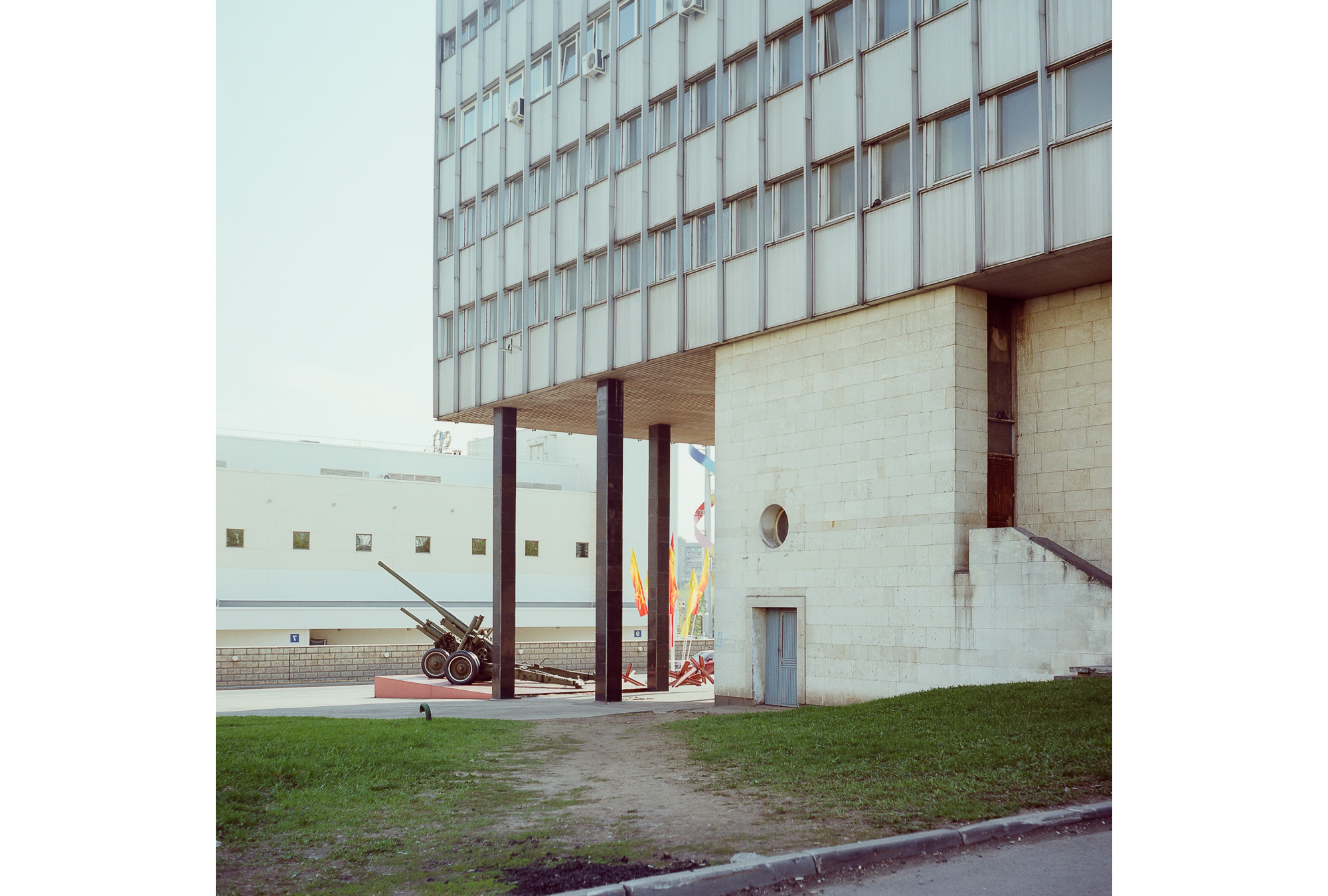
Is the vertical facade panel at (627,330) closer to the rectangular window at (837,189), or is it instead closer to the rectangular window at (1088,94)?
the rectangular window at (837,189)

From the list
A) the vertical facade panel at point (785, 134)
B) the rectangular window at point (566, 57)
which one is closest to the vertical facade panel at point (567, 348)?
the rectangular window at point (566, 57)

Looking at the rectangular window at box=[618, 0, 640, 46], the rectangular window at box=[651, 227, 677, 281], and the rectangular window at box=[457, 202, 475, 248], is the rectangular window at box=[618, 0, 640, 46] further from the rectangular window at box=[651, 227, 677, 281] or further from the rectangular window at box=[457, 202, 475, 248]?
the rectangular window at box=[457, 202, 475, 248]

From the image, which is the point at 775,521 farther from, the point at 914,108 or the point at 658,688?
the point at 658,688

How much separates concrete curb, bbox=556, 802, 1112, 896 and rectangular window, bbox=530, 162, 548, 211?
80.7 feet

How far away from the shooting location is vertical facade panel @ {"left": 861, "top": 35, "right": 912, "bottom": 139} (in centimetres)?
2048

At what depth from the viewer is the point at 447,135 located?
36.0 m

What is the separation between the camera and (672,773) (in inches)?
508

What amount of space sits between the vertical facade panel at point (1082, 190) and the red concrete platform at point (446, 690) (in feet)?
67.7

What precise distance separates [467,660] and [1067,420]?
21125mm

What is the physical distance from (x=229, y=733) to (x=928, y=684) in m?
10.9

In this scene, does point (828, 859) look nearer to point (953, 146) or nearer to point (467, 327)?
point (953, 146)

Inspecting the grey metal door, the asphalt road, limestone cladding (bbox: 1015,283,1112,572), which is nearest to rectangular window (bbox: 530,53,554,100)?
the grey metal door

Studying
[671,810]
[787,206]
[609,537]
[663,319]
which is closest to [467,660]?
[609,537]
